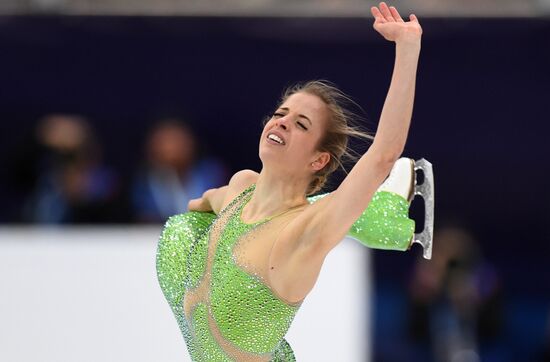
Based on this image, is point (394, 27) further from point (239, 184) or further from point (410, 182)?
point (239, 184)

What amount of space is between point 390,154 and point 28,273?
2.66m

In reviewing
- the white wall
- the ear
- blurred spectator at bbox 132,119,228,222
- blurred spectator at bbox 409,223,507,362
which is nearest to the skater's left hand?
the ear

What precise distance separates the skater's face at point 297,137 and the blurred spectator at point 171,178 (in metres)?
2.73

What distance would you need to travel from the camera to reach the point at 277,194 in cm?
302

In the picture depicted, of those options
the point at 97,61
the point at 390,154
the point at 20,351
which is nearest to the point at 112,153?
the point at 97,61

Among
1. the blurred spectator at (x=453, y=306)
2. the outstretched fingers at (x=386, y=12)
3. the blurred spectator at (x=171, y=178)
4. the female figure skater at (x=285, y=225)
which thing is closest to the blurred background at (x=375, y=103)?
the blurred spectator at (x=453, y=306)

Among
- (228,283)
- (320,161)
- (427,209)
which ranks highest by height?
(320,161)

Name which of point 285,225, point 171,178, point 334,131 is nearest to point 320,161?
point 334,131

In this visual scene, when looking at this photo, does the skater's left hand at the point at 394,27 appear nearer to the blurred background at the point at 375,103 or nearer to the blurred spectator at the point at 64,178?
the blurred spectator at the point at 64,178

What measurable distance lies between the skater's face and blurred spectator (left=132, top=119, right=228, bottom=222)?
273 centimetres

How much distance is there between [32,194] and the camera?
5930mm

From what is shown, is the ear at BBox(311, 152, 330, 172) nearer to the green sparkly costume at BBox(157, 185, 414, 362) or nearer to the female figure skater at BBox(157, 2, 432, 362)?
the female figure skater at BBox(157, 2, 432, 362)

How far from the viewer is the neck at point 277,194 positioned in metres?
3.00

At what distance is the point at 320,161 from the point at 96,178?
3.04 m
